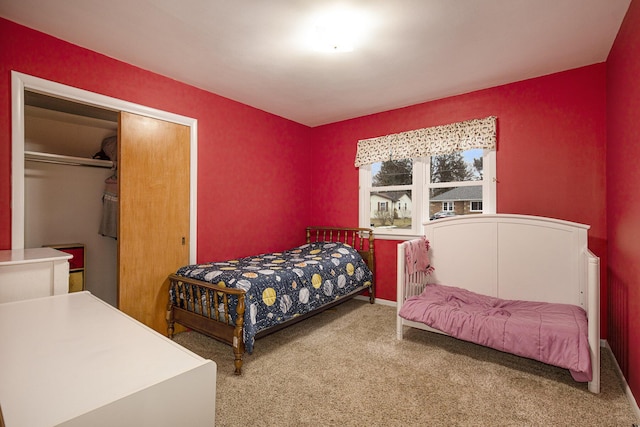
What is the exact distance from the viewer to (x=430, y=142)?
349 centimetres

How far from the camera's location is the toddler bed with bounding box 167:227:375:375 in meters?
2.27

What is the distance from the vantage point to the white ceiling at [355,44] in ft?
6.30

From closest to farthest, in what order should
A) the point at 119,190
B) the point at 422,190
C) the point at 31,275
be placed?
the point at 31,275
the point at 119,190
the point at 422,190

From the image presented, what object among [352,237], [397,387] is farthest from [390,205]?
[397,387]

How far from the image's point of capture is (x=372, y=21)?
205 centimetres

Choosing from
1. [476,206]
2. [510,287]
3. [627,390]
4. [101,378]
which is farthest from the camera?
[476,206]

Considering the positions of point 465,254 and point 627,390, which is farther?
point 465,254

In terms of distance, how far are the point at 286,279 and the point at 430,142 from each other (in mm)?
2196

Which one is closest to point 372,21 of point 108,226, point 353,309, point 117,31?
point 117,31

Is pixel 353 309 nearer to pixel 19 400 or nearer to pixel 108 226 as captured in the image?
pixel 108 226

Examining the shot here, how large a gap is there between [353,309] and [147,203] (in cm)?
245

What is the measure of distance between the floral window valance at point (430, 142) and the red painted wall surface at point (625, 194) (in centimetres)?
92

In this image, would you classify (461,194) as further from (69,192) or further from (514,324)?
(69,192)

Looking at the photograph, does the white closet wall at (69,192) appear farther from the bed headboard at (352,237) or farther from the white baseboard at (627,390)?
the white baseboard at (627,390)
